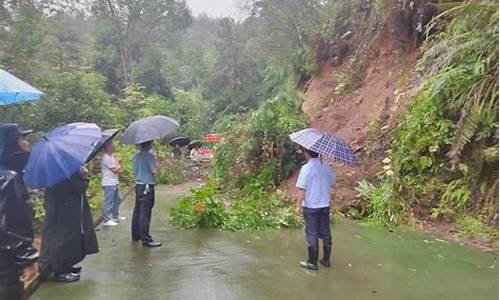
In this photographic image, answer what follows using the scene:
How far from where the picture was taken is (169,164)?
19.1m

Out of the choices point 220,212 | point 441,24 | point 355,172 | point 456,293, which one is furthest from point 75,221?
point 441,24

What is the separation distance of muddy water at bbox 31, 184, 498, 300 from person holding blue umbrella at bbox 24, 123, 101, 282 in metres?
0.24

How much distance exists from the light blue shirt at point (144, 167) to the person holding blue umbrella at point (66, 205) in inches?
58.4

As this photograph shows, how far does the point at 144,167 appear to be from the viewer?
7.43 metres

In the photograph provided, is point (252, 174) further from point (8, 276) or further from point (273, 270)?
point (8, 276)

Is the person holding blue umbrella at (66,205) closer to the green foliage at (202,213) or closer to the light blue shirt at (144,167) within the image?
the light blue shirt at (144,167)

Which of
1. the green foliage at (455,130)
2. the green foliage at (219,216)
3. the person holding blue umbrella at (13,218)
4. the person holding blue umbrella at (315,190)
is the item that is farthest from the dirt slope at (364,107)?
the person holding blue umbrella at (13,218)

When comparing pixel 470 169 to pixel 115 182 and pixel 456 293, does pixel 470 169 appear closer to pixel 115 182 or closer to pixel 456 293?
pixel 456 293

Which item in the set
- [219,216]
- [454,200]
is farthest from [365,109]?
[219,216]

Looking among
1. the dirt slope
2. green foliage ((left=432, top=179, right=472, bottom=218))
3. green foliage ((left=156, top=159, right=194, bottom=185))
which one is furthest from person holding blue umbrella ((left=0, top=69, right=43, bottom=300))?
green foliage ((left=156, top=159, right=194, bottom=185))

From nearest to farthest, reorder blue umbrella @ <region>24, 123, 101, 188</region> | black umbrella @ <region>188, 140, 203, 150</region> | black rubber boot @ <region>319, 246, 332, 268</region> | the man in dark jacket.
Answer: the man in dark jacket → blue umbrella @ <region>24, 123, 101, 188</region> → black rubber boot @ <region>319, 246, 332, 268</region> → black umbrella @ <region>188, 140, 203, 150</region>

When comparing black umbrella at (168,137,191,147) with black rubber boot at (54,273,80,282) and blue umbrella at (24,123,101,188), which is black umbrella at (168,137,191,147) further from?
blue umbrella at (24,123,101,188)

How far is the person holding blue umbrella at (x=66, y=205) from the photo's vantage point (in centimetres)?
548

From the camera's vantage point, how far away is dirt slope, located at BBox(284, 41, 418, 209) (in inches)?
444
